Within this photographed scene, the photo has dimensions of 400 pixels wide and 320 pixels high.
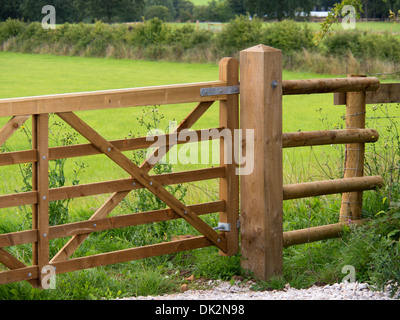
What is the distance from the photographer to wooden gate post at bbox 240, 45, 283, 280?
4.65 meters

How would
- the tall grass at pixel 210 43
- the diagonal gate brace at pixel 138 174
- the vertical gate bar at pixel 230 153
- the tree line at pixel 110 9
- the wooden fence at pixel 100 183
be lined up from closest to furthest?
the wooden fence at pixel 100 183 → the diagonal gate brace at pixel 138 174 → the vertical gate bar at pixel 230 153 → the tall grass at pixel 210 43 → the tree line at pixel 110 9

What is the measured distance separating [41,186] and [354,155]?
2867 millimetres

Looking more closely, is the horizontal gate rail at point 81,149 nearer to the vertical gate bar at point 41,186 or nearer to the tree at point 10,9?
the vertical gate bar at point 41,186

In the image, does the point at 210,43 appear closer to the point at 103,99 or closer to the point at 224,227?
the point at 224,227

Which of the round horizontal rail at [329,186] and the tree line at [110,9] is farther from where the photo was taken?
the tree line at [110,9]

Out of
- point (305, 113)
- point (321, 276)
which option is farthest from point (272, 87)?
point (305, 113)

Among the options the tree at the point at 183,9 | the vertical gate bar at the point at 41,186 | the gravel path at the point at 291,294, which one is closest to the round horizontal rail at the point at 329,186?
the gravel path at the point at 291,294

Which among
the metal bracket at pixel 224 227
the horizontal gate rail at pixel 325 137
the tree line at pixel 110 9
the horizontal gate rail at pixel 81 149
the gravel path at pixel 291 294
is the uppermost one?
the tree line at pixel 110 9

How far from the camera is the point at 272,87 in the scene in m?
4.68

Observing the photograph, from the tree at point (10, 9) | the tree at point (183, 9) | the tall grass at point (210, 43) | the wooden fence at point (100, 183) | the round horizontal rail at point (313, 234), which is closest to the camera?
the wooden fence at point (100, 183)

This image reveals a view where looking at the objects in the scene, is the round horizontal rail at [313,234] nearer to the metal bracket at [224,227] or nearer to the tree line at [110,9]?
the metal bracket at [224,227]

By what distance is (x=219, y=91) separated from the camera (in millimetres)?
4758

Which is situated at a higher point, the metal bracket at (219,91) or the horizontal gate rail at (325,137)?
the metal bracket at (219,91)

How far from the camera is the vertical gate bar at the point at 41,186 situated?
13.4 ft
